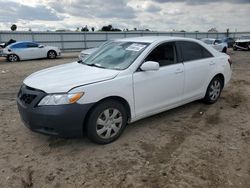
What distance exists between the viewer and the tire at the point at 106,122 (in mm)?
3746

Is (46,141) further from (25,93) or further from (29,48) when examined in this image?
(29,48)

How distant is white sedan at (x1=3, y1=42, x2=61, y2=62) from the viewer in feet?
56.9

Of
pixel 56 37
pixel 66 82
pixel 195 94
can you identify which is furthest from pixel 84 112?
pixel 56 37

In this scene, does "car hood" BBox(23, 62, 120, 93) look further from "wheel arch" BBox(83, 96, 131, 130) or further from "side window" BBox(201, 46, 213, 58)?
"side window" BBox(201, 46, 213, 58)

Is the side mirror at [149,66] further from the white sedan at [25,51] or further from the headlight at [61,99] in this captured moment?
the white sedan at [25,51]

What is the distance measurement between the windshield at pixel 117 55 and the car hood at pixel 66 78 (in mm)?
249

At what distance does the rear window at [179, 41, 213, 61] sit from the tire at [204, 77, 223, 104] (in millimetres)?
633

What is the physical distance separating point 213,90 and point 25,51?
595 inches

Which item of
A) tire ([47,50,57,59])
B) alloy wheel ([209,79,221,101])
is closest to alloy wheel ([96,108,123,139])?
alloy wheel ([209,79,221,101])

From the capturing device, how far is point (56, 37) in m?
26.3

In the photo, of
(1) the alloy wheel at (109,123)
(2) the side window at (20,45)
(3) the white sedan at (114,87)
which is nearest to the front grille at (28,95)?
(3) the white sedan at (114,87)

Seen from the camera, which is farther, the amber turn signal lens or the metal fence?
the metal fence

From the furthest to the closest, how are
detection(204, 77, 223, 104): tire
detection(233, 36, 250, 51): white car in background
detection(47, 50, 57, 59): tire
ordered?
1. detection(233, 36, 250, 51): white car in background
2. detection(47, 50, 57, 59): tire
3. detection(204, 77, 223, 104): tire

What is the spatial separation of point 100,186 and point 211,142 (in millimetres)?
1990
